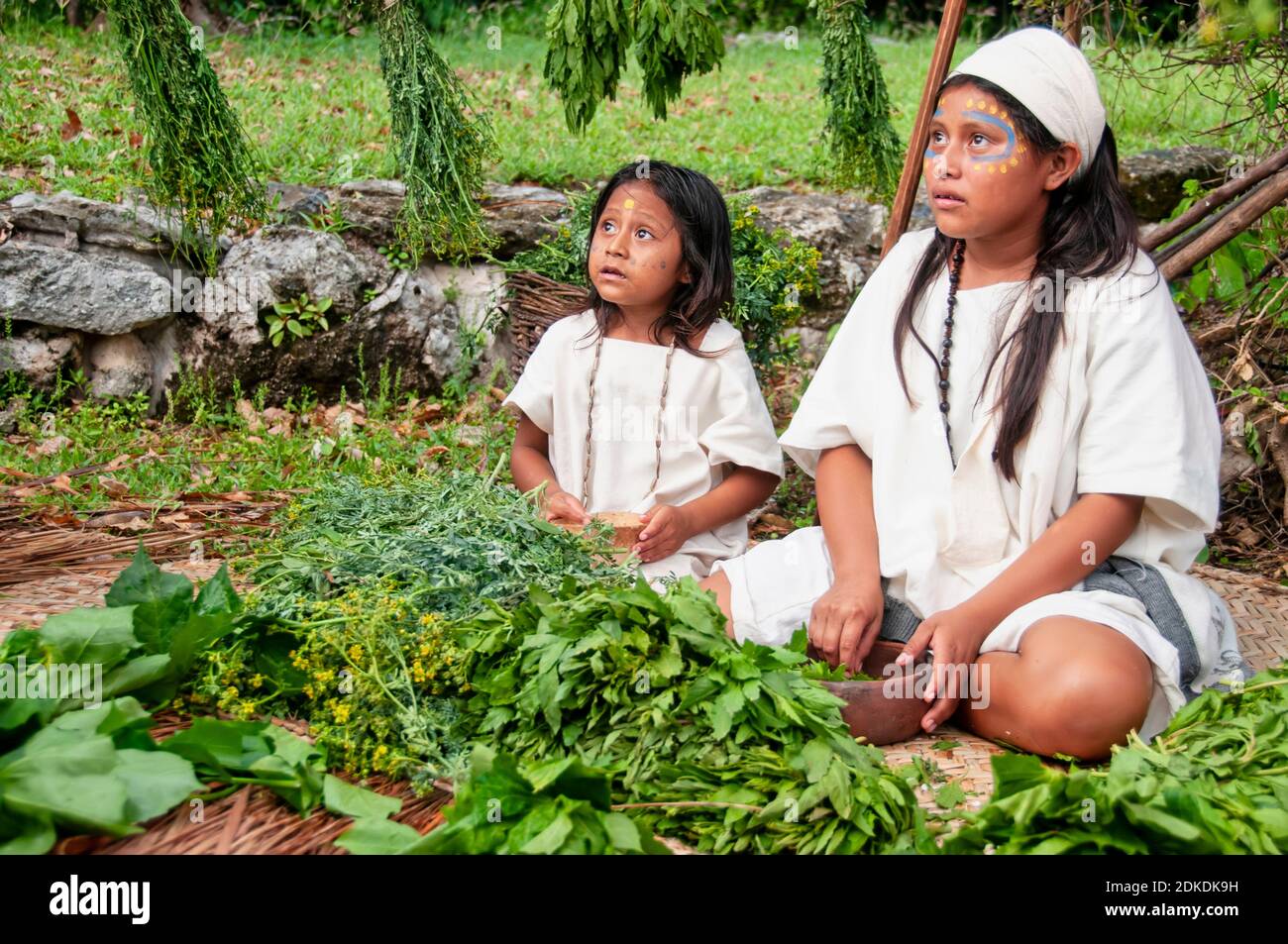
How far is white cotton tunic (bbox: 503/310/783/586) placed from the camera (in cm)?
323

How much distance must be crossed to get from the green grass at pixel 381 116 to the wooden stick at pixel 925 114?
1.33 m

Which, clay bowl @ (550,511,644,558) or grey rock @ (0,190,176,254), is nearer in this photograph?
clay bowl @ (550,511,644,558)

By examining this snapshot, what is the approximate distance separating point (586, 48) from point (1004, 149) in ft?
4.11

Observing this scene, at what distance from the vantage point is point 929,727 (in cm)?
243

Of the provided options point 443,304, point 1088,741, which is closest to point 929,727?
point 1088,741

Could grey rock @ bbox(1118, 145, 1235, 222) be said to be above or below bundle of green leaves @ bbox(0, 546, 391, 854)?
above

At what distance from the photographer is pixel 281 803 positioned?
2029mm

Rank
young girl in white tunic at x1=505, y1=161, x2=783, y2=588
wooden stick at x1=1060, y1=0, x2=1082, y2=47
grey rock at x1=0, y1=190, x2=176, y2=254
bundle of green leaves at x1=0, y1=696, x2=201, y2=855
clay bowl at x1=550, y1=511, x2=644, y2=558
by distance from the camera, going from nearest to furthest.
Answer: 1. bundle of green leaves at x1=0, y1=696, x2=201, y2=855
2. clay bowl at x1=550, y1=511, x2=644, y2=558
3. young girl in white tunic at x1=505, y1=161, x2=783, y2=588
4. wooden stick at x1=1060, y1=0, x2=1082, y2=47
5. grey rock at x1=0, y1=190, x2=176, y2=254

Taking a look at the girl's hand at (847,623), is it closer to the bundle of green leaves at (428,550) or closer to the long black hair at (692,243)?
the bundle of green leaves at (428,550)

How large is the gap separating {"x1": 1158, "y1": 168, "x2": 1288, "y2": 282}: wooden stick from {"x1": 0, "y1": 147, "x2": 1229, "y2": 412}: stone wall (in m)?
1.32

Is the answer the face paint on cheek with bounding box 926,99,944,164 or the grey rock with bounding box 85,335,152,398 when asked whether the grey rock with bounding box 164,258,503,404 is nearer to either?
the grey rock with bounding box 85,335,152,398

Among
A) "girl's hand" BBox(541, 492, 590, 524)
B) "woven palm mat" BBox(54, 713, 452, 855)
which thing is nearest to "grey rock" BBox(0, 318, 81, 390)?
"girl's hand" BBox(541, 492, 590, 524)

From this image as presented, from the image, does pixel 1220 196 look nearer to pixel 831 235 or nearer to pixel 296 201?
pixel 831 235
